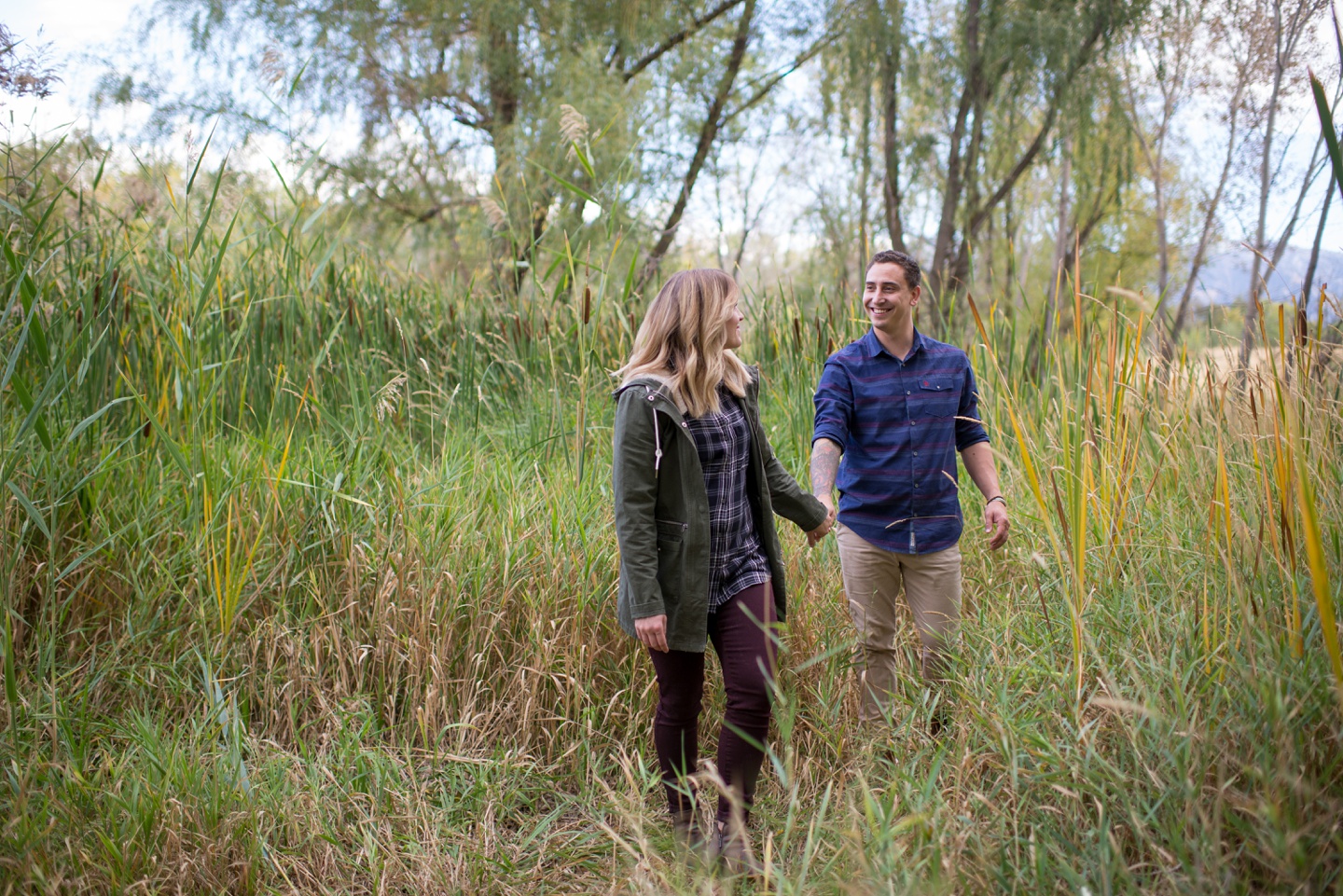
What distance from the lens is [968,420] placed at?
2.73 meters

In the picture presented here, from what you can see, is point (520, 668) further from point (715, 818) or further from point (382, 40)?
point (382, 40)

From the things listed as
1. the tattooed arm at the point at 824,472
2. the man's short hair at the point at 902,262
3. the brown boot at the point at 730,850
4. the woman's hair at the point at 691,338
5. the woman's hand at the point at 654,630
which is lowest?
the brown boot at the point at 730,850

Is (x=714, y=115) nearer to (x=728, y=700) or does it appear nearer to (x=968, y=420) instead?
(x=968, y=420)

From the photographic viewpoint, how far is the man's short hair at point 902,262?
2.62 m

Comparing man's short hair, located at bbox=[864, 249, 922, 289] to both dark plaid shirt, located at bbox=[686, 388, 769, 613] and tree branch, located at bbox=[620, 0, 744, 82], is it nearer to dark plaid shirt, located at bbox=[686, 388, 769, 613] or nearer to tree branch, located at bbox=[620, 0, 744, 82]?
dark plaid shirt, located at bbox=[686, 388, 769, 613]

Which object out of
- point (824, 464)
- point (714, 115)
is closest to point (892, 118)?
point (714, 115)

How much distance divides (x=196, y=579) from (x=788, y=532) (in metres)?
→ 2.12

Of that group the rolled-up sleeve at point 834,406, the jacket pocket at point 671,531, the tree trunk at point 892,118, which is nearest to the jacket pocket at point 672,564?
the jacket pocket at point 671,531

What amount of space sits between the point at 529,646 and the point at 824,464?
1.16 metres

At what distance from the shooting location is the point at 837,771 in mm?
2461

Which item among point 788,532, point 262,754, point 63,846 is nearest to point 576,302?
point 788,532

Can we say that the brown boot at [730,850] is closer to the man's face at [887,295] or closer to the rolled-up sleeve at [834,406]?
the rolled-up sleeve at [834,406]

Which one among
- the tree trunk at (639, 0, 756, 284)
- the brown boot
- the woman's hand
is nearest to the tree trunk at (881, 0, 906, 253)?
the tree trunk at (639, 0, 756, 284)

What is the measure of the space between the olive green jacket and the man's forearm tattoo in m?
0.42
